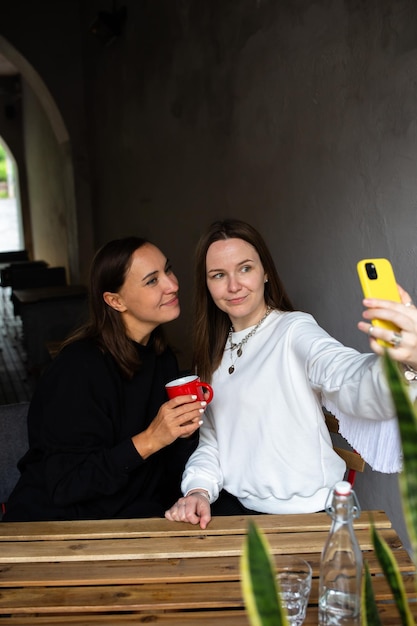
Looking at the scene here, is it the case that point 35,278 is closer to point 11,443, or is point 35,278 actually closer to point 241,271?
point 11,443

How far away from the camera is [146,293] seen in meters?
2.23

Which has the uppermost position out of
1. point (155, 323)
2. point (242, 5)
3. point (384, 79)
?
point (242, 5)

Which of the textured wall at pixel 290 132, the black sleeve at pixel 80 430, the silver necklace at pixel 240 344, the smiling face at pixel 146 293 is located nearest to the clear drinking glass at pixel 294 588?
the black sleeve at pixel 80 430

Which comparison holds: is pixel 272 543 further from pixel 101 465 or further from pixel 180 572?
pixel 101 465

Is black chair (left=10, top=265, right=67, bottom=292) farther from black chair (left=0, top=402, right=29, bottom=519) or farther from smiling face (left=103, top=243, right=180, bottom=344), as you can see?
smiling face (left=103, top=243, right=180, bottom=344)

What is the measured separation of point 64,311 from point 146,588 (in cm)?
551

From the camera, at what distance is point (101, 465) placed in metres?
1.98

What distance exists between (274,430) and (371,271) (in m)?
0.81

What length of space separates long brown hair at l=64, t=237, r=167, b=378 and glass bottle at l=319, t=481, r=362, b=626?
108cm

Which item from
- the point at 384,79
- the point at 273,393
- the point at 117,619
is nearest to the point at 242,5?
the point at 384,79

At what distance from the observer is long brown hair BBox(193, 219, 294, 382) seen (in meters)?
2.23

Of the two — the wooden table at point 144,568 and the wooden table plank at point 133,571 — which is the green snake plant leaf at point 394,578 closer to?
the wooden table at point 144,568

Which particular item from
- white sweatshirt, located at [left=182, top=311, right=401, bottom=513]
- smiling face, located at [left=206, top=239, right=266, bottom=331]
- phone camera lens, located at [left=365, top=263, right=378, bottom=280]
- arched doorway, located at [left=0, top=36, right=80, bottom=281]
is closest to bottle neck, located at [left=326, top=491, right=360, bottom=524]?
phone camera lens, located at [left=365, top=263, right=378, bottom=280]

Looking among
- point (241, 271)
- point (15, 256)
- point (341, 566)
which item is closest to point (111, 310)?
point (241, 271)
